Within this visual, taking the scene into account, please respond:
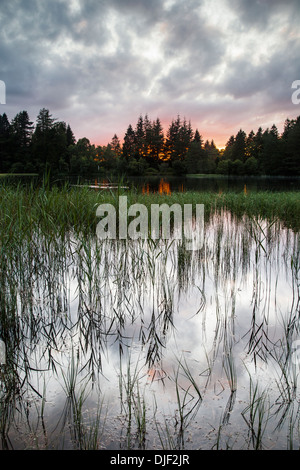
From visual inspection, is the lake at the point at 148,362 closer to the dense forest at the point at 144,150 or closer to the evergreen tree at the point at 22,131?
the dense forest at the point at 144,150

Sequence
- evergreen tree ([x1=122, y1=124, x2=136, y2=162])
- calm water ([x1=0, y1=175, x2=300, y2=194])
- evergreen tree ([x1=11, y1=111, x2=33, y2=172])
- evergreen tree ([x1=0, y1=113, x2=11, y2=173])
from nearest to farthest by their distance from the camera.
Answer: calm water ([x1=0, y1=175, x2=300, y2=194]) → evergreen tree ([x1=0, y1=113, x2=11, y2=173]) → evergreen tree ([x1=11, y1=111, x2=33, y2=172]) → evergreen tree ([x1=122, y1=124, x2=136, y2=162])

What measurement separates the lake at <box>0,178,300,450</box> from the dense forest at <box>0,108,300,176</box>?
41.2 meters

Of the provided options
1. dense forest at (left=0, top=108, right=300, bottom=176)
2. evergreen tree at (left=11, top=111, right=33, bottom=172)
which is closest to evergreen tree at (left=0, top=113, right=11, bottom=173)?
dense forest at (left=0, top=108, right=300, bottom=176)

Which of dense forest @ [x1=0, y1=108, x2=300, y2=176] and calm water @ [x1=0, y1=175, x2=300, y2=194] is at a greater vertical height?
dense forest @ [x1=0, y1=108, x2=300, y2=176]

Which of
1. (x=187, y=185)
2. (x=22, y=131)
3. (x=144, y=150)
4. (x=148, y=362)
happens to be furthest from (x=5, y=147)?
(x=148, y=362)

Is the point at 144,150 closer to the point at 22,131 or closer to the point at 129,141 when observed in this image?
the point at 129,141

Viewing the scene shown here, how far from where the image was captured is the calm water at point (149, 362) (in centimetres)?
169

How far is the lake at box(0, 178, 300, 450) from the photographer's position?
1.69 meters

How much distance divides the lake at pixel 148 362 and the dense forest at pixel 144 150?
135 ft

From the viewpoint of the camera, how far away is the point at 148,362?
2420 millimetres

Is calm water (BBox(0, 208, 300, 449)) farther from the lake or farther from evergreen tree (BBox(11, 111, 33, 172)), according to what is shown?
evergreen tree (BBox(11, 111, 33, 172))

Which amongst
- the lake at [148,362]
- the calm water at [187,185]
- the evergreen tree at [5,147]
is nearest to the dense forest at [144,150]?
the evergreen tree at [5,147]
